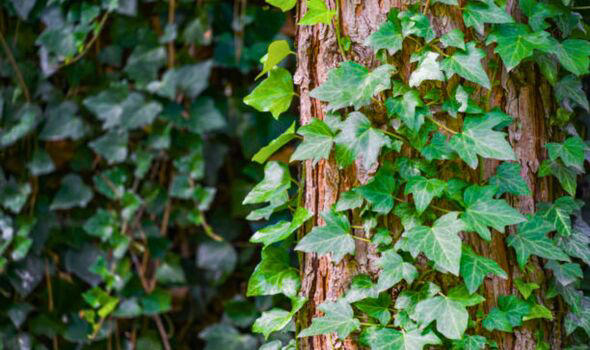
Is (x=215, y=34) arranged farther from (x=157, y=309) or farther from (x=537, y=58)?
(x=537, y=58)

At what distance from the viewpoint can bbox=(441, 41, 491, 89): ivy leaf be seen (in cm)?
82

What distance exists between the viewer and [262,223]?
161 centimetres

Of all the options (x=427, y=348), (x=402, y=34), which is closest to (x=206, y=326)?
(x=427, y=348)

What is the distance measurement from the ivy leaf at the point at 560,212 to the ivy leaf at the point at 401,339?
10.4 inches

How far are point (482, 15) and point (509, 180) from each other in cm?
23

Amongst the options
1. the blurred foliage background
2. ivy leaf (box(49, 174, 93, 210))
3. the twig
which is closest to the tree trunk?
the blurred foliage background

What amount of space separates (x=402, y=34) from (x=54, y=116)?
1.25 meters

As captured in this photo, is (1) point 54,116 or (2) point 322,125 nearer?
(2) point 322,125

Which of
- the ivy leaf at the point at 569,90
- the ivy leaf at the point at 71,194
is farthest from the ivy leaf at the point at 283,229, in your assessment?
the ivy leaf at the point at 71,194

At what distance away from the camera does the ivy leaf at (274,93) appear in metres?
0.96

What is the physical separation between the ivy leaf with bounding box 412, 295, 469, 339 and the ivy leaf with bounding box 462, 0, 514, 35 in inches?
14.8

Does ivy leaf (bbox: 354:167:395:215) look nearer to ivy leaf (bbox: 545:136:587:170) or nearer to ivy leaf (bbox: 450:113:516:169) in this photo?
ivy leaf (bbox: 450:113:516:169)

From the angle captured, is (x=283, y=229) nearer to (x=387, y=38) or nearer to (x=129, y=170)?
(x=387, y=38)

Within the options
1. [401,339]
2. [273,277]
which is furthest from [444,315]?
[273,277]
